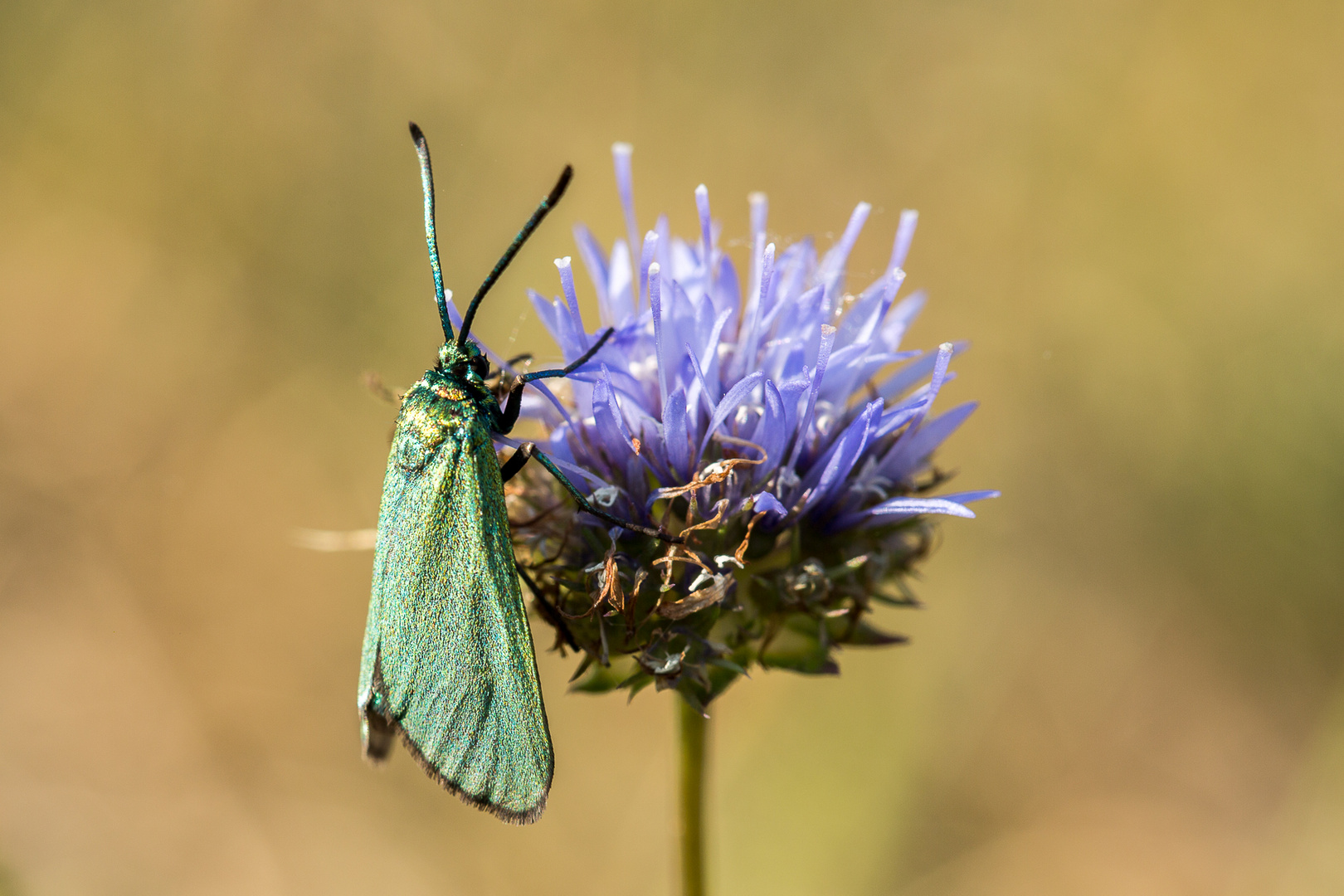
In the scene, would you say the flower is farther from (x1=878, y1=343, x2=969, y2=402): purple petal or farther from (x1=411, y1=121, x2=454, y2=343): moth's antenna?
(x1=411, y1=121, x2=454, y2=343): moth's antenna

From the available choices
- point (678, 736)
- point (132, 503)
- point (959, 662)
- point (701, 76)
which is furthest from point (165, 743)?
point (701, 76)

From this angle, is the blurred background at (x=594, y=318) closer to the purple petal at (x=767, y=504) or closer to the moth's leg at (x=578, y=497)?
the moth's leg at (x=578, y=497)

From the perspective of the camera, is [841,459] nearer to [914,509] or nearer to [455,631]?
[914,509]

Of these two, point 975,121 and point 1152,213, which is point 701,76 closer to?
point 975,121

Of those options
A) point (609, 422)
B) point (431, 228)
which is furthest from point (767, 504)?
point (431, 228)

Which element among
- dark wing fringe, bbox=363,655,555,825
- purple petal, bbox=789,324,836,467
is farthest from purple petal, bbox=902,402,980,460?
dark wing fringe, bbox=363,655,555,825

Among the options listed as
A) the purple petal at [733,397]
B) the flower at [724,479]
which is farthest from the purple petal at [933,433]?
the purple petal at [733,397]

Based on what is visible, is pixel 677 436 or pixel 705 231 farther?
pixel 705 231
